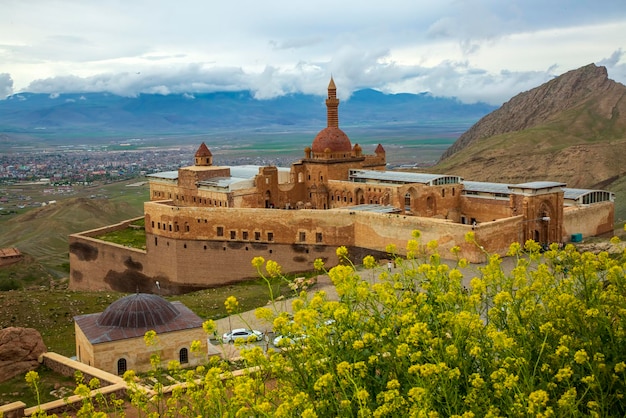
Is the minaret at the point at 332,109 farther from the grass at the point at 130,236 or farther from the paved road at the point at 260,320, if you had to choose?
the paved road at the point at 260,320

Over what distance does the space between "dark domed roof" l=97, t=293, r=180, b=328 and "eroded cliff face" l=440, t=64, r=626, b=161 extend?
8825 centimetres

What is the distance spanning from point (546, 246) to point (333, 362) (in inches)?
1045

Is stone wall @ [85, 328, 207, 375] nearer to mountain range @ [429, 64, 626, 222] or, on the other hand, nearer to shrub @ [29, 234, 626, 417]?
shrub @ [29, 234, 626, 417]

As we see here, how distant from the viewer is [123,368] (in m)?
21.1

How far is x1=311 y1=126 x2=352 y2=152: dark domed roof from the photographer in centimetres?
4500

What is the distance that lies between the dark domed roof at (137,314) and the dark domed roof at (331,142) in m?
24.2

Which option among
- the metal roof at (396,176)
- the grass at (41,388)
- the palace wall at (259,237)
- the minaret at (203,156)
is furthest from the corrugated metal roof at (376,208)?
the grass at (41,388)

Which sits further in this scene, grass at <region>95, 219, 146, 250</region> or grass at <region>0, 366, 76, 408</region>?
grass at <region>95, 219, 146, 250</region>

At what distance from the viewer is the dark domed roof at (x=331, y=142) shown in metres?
45.0

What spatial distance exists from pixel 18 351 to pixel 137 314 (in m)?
3.34

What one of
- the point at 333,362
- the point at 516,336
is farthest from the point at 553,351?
the point at 333,362

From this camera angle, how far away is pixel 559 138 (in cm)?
9106

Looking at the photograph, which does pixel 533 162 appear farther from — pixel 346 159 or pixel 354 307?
pixel 354 307

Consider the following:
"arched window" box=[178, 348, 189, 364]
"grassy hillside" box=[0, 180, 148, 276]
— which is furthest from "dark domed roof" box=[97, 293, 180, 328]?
"grassy hillside" box=[0, 180, 148, 276]
